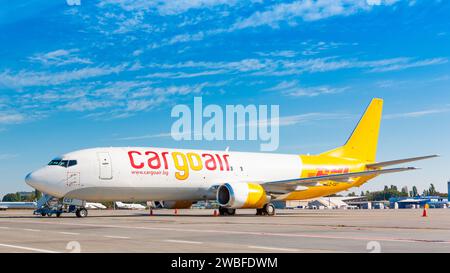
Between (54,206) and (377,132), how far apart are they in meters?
27.4

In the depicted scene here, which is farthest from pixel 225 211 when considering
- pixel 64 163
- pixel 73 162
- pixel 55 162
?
pixel 55 162

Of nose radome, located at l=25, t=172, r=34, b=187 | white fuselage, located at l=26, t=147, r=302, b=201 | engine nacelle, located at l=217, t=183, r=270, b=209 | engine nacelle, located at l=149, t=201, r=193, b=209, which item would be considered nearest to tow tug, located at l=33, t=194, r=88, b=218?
white fuselage, located at l=26, t=147, r=302, b=201

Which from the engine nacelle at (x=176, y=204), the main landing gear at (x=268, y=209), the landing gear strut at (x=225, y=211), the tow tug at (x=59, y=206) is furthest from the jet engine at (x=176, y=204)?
the tow tug at (x=59, y=206)

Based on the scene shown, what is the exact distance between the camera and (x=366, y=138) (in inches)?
1961

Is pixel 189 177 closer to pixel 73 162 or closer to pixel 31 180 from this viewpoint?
pixel 73 162

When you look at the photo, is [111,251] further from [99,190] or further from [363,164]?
[363,164]

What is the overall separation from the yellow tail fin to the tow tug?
21.2 m

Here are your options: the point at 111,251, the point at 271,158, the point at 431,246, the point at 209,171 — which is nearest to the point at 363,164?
the point at 271,158

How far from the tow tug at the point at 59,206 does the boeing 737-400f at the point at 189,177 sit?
133 mm

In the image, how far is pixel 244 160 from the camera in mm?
41812

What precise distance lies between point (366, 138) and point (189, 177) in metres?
18.3

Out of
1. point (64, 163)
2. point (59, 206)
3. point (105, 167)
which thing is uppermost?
point (64, 163)

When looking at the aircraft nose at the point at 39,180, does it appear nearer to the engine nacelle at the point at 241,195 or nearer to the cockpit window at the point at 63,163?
the cockpit window at the point at 63,163
